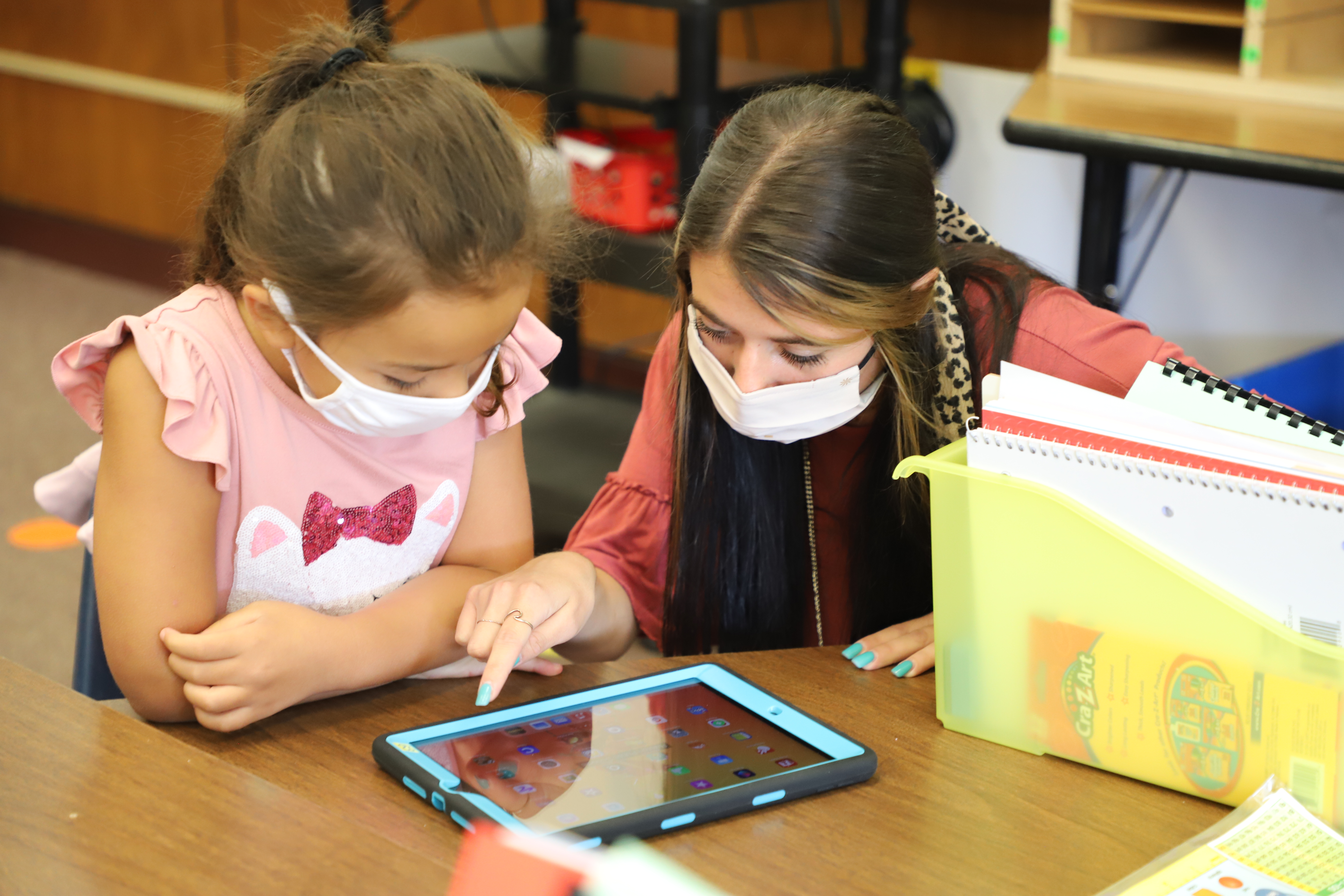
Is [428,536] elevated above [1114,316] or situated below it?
below

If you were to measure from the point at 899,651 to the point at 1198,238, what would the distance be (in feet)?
5.49

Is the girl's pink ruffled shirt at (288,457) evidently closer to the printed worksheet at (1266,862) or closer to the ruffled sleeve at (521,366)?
the ruffled sleeve at (521,366)

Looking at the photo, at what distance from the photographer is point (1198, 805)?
72 centimetres

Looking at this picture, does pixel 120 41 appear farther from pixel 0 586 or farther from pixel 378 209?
pixel 378 209

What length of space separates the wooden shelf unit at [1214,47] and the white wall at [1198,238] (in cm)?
27

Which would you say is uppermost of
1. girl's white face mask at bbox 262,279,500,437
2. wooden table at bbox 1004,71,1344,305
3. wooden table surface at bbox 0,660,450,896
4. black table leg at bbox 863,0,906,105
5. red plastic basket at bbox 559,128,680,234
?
black table leg at bbox 863,0,906,105

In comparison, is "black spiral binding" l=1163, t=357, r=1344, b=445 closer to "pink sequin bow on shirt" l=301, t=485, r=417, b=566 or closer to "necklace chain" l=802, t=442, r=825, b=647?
"necklace chain" l=802, t=442, r=825, b=647

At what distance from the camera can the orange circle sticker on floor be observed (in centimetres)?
241

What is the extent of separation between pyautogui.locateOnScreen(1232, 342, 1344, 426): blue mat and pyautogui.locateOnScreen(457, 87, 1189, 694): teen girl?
1068 millimetres

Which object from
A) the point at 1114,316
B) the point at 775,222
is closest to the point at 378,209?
the point at 775,222

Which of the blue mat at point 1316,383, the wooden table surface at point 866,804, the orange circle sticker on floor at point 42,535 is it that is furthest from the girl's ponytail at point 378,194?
the orange circle sticker on floor at point 42,535

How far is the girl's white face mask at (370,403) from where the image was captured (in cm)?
83

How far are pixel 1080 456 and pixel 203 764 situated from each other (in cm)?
49

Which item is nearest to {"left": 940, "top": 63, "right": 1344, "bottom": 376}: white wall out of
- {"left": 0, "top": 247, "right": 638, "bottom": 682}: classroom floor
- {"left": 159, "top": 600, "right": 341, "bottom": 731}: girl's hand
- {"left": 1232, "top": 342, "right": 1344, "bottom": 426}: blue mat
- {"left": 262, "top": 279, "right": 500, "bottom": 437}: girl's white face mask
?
{"left": 1232, "top": 342, "right": 1344, "bottom": 426}: blue mat
